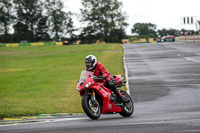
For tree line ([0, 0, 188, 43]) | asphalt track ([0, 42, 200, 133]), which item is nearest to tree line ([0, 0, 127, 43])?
tree line ([0, 0, 188, 43])

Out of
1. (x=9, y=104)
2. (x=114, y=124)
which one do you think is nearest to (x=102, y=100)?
(x=114, y=124)

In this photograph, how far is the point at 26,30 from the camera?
153 metres

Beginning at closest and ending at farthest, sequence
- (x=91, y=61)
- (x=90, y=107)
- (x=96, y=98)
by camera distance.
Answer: (x=90, y=107), (x=91, y=61), (x=96, y=98)

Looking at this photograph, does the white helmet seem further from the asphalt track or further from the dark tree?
the dark tree

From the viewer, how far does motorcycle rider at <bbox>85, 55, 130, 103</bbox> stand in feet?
38.0

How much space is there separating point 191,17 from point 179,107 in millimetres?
128440

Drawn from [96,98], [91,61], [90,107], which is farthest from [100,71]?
[90,107]

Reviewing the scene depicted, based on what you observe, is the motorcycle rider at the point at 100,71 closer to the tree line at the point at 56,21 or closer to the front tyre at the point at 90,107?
the front tyre at the point at 90,107

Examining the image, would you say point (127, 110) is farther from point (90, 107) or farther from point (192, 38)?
point (192, 38)

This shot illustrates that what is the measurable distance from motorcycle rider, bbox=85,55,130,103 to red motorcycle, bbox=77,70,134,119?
0.35 ft

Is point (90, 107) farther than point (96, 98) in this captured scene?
No

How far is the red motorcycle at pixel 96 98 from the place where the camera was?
36.6 feet

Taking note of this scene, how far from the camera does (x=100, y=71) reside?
11.8 m

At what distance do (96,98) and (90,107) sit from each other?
606mm
